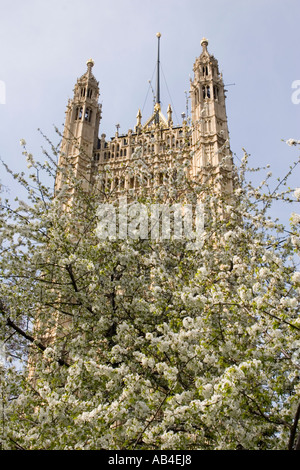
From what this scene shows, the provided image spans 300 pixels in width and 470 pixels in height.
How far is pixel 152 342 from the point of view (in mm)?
6145

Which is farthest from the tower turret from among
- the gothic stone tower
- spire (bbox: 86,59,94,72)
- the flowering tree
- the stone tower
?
the flowering tree

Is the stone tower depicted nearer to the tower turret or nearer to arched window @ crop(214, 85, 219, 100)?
the tower turret

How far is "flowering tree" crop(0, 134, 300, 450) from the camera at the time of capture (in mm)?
5062

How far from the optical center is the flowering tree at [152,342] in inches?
199

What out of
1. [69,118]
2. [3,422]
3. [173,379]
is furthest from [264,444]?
[69,118]

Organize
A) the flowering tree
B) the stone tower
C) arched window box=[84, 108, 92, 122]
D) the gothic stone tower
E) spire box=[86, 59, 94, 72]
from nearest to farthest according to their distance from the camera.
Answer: the flowering tree < the gothic stone tower < the stone tower < arched window box=[84, 108, 92, 122] < spire box=[86, 59, 94, 72]

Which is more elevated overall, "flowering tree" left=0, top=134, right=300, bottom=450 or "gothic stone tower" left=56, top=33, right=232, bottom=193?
"gothic stone tower" left=56, top=33, right=232, bottom=193

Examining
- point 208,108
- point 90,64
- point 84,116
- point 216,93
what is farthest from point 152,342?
point 90,64

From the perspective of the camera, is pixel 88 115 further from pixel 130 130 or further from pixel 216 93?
pixel 216 93

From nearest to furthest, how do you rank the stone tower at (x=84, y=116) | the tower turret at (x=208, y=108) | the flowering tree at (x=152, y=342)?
the flowering tree at (x=152, y=342), the tower turret at (x=208, y=108), the stone tower at (x=84, y=116)

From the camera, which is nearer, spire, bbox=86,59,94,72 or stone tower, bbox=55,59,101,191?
stone tower, bbox=55,59,101,191

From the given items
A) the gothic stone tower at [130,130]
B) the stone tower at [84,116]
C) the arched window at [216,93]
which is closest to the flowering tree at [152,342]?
the gothic stone tower at [130,130]

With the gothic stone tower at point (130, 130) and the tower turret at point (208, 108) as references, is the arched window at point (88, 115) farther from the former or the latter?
the tower turret at point (208, 108)
